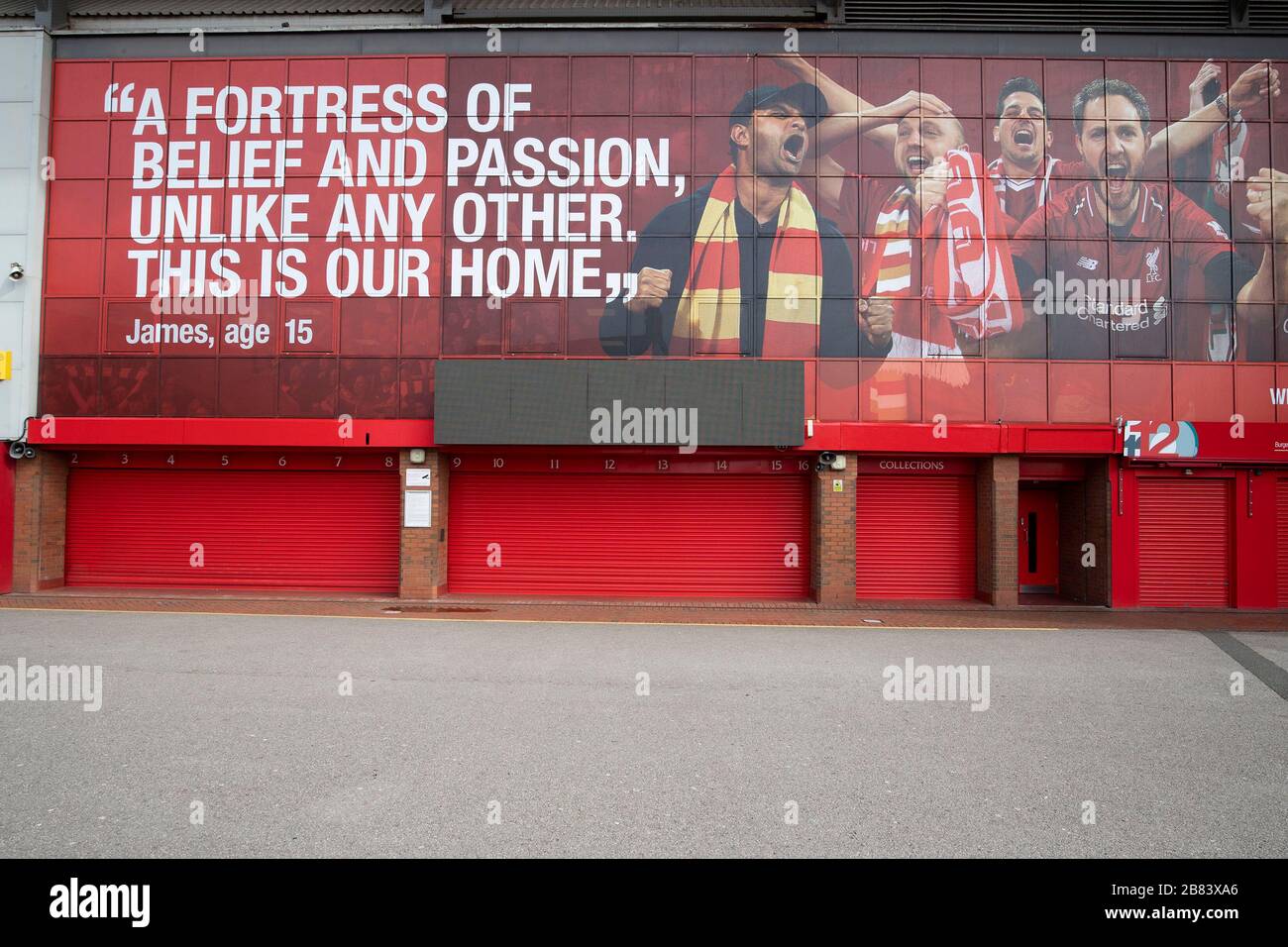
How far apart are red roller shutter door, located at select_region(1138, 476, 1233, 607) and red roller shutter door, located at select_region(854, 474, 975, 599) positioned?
3.60 m

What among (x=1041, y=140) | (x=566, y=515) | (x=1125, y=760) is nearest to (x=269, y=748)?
(x=1125, y=760)

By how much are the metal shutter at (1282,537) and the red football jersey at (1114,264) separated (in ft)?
12.5

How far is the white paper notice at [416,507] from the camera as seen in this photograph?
14.9 m

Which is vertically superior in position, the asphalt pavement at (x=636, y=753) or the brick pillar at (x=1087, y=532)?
the brick pillar at (x=1087, y=532)

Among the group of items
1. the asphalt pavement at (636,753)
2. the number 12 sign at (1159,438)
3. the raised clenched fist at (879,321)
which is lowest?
the asphalt pavement at (636,753)

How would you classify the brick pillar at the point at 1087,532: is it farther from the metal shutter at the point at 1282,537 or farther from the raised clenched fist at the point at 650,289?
the raised clenched fist at the point at 650,289

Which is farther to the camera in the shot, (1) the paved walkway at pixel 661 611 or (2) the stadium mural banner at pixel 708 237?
(2) the stadium mural banner at pixel 708 237

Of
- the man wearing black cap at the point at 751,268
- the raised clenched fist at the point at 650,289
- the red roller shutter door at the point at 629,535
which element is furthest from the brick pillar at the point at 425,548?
the raised clenched fist at the point at 650,289

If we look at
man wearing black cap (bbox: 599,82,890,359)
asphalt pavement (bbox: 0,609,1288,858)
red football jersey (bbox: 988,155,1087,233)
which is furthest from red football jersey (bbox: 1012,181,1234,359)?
asphalt pavement (bbox: 0,609,1288,858)

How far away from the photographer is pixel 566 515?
51.5 feet

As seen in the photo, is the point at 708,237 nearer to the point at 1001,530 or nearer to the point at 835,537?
the point at 835,537

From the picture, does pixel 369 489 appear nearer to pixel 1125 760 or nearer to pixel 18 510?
pixel 18 510

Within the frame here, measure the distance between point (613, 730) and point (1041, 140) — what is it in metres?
15.8

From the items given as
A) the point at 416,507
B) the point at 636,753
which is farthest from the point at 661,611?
the point at 636,753
